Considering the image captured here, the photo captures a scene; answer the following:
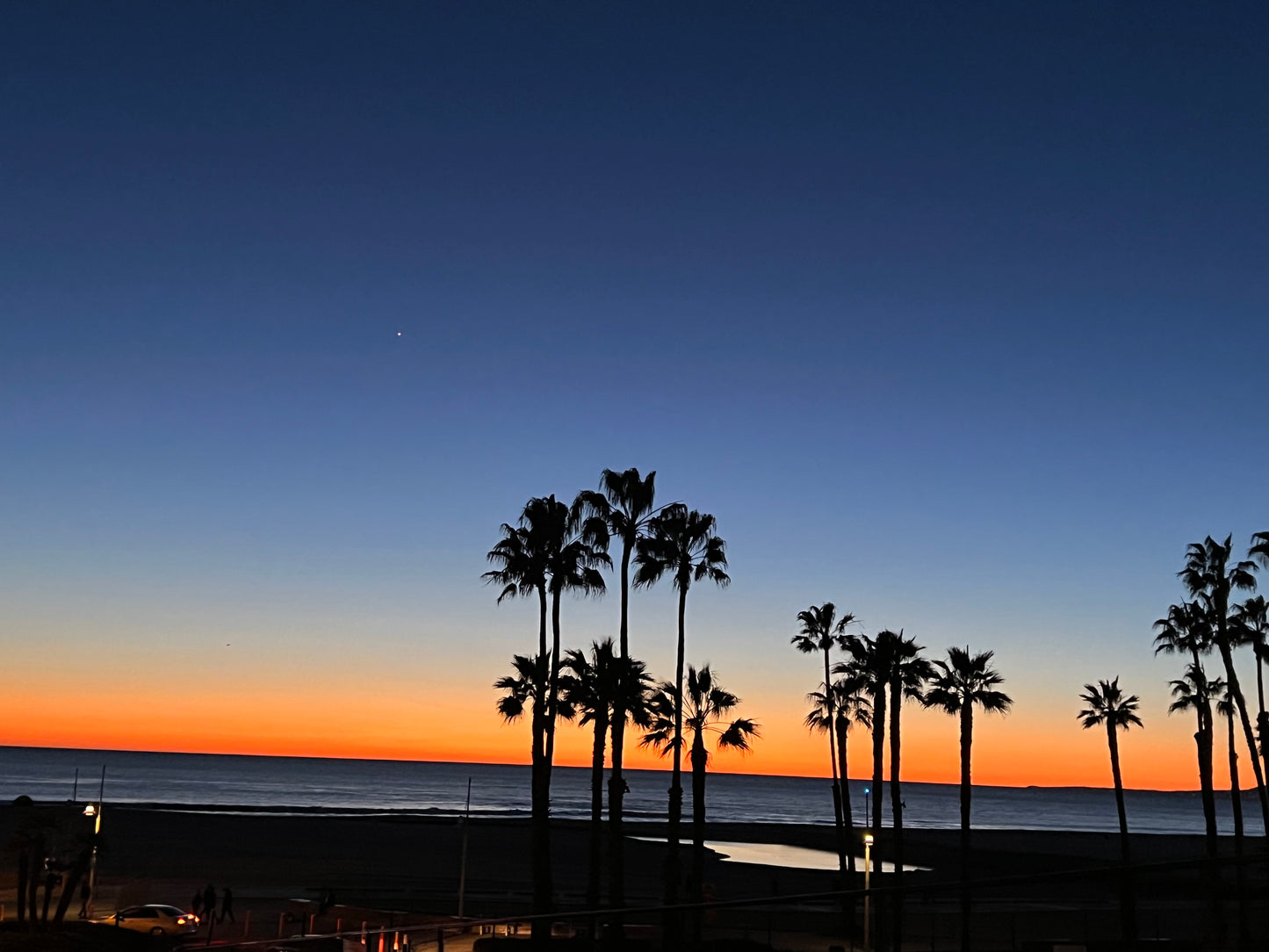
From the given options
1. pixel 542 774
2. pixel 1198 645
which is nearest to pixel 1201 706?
pixel 1198 645

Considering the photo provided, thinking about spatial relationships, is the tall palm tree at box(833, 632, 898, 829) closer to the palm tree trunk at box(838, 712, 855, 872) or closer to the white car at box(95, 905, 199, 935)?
the palm tree trunk at box(838, 712, 855, 872)

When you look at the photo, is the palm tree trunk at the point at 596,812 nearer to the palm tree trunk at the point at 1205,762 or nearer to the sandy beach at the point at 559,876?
the sandy beach at the point at 559,876

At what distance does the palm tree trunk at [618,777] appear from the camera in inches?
1433

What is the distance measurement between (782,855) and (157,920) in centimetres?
6380

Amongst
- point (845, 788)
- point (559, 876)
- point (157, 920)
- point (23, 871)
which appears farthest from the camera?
point (559, 876)

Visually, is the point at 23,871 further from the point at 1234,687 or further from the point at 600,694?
the point at 1234,687

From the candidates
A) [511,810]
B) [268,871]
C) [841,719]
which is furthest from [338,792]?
[841,719]

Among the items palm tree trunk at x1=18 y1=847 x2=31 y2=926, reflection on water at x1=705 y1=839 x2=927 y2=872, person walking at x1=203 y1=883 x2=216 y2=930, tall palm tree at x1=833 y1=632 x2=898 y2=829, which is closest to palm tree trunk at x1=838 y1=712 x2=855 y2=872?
tall palm tree at x1=833 y1=632 x2=898 y2=829

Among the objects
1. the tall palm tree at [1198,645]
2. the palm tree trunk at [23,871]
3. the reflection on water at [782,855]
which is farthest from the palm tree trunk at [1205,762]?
the palm tree trunk at [23,871]

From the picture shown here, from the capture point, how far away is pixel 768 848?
101438 mm

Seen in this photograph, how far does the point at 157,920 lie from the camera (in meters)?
39.1

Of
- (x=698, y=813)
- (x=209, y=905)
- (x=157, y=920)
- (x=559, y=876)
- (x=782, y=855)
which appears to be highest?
(x=698, y=813)

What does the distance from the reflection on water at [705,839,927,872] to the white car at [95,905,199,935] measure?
50840 mm

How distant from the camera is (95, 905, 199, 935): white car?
38500mm
